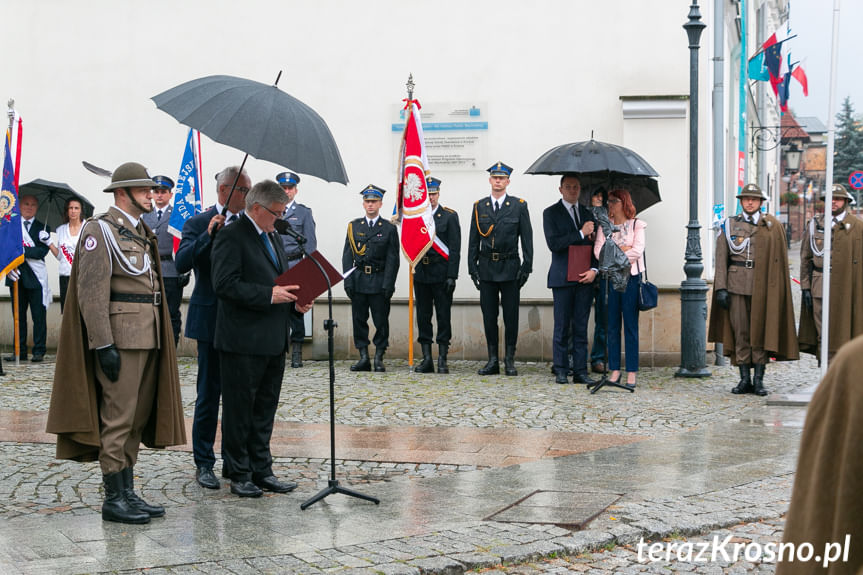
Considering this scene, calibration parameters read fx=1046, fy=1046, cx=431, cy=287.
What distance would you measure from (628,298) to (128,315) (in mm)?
6351

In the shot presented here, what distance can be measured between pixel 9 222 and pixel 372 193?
14.9 ft

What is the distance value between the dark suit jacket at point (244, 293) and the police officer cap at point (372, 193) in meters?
6.41

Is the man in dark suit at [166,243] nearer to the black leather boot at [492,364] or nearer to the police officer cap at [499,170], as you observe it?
the black leather boot at [492,364]

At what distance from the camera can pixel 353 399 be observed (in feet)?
34.1

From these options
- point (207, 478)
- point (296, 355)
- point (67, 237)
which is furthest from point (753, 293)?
point (67, 237)

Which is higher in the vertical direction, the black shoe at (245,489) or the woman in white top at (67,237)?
the woman in white top at (67,237)

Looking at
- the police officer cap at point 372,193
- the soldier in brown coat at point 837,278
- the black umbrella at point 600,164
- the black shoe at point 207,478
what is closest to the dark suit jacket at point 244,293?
the black shoe at point 207,478

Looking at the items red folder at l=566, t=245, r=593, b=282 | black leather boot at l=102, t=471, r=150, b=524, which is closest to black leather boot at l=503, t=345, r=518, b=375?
red folder at l=566, t=245, r=593, b=282

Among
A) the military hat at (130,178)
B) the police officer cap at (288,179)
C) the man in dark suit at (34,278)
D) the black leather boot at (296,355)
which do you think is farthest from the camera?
the man in dark suit at (34,278)

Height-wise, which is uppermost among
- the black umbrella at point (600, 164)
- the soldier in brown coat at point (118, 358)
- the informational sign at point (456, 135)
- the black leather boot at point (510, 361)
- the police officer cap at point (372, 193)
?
the informational sign at point (456, 135)

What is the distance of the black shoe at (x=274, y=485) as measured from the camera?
6.50 m

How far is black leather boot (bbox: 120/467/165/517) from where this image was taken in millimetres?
5762

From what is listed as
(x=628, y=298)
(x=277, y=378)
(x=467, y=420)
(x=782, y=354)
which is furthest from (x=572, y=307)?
(x=277, y=378)

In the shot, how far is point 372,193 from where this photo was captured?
12836mm
